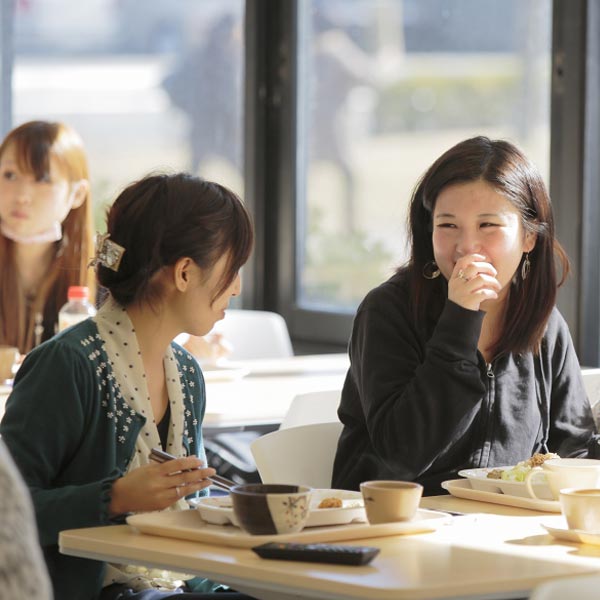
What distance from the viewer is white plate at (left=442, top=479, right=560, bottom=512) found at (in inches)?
75.5

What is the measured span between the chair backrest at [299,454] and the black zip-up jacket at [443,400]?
3cm

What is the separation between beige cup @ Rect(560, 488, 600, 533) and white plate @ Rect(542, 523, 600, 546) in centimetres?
1

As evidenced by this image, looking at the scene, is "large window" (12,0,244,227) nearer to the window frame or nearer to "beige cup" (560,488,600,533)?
the window frame

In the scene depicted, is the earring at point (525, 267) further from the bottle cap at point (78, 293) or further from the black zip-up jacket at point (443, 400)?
the bottle cap at point (78, 293)

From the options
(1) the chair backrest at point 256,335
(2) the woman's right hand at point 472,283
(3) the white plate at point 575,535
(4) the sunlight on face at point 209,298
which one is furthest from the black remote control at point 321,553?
(1) the chair backrest at point 256,335

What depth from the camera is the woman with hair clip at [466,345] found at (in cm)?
220

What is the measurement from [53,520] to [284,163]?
11.4 ft

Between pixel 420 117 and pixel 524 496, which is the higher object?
pixel 420 117

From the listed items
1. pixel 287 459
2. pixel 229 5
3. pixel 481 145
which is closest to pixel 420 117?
pixel 229 5

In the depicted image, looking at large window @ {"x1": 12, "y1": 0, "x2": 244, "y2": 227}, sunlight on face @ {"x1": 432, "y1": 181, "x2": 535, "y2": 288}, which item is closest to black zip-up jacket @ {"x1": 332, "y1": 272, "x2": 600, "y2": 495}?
sunlight on face @ {"x1": 432, "y1": 181, "x2": 535, "y2": 288}

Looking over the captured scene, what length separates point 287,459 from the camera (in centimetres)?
229

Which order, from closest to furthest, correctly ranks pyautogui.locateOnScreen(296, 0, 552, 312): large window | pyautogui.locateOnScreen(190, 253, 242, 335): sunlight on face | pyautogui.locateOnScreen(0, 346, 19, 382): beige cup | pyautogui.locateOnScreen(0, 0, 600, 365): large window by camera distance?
pyautogui.locateOnScreen(190, 253, 242, 335): sunlight on face < pyautogui.locateOnScreen(0, 346, 19, 382): beige cup < pyautogui.locateOnScreen(296, 0, 552, 312): large window < pyautogui.locateOnScreen(0, 0, 600, 365): large window

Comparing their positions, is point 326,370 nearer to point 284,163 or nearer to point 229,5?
point 284,163

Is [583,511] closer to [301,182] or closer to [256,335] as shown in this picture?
[256,335]
